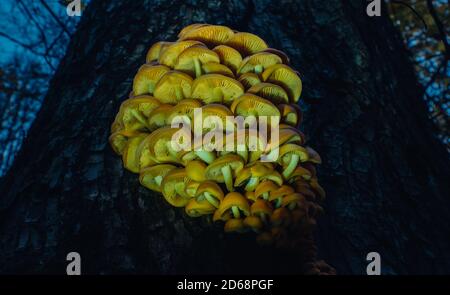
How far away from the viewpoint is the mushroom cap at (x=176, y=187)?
184 cm

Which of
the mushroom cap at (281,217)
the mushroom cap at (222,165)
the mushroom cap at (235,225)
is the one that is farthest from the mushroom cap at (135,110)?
the mushroom cap at (281,217)

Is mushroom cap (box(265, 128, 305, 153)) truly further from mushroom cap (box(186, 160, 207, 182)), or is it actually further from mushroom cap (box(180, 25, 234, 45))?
mushroom cap (box(180, 25, 234, 45))

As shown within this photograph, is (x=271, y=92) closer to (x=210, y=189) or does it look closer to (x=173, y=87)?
(x=173, y=87)

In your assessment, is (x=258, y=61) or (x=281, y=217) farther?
(x=258, y=61)

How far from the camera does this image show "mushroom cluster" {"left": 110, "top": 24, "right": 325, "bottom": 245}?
5.82 feet

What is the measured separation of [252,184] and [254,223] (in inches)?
7.3

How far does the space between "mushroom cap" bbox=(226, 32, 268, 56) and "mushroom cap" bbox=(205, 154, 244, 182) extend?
0.62 m

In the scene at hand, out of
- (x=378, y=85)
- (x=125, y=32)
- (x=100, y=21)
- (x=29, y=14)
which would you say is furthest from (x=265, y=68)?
(x=29, y=14)

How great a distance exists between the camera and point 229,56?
2033 mm

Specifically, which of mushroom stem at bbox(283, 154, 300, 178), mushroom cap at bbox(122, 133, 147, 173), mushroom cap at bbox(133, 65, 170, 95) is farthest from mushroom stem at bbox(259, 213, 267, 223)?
mushroom cap at bbox(133, 65, 170, 95)

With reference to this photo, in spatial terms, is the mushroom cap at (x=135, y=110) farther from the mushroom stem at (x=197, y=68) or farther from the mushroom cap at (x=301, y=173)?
the mushroom cap at (x=301, y=173)

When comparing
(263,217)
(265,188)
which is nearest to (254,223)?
(263,217)

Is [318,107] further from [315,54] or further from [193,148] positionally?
[193,148]

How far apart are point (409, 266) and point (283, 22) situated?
5.93 ft
